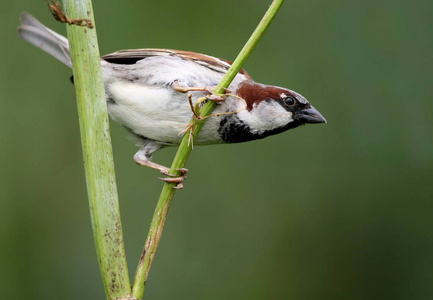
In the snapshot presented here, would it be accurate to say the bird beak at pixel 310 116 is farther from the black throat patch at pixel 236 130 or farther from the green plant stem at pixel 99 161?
the green plant stem at pixel 99 161

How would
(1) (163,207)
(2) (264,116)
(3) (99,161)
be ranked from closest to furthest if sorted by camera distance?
(3) (99,161), (1) (163,207), (2) (264,116)

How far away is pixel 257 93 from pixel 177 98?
333mm

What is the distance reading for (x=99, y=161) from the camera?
1.65m

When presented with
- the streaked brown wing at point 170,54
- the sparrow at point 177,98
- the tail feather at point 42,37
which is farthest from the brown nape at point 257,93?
the tail feather at point 42,37

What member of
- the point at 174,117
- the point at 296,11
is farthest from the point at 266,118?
the point at 296,11

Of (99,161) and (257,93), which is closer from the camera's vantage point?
(99,161)

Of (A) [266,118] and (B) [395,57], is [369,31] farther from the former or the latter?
(A) [266,118]

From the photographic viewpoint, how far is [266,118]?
2508 mm

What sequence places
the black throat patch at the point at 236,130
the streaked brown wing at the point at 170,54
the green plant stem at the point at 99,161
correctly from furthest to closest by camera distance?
the streaked brown wing at the point at 170,54 → the black throat patch at the point at 236,130 → the green plant stem at the point at 99,161

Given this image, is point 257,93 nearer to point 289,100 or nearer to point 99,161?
point 289,100

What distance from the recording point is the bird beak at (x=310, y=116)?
253cm

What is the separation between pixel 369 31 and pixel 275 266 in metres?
1.53

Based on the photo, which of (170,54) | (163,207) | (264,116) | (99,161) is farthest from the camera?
(170,54)

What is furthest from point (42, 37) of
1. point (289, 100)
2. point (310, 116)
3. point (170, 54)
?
point (310, 116)
